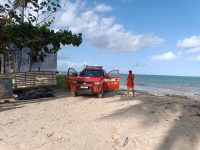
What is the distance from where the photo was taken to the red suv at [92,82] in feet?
51.9

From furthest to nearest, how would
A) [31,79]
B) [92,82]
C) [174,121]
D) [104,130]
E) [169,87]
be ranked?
1. [169,87]
2. [31,79]
3. [92,82]
4. [174,121]
5. [104,130]

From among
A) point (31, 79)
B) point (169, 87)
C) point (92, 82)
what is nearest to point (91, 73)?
point (92, 82)

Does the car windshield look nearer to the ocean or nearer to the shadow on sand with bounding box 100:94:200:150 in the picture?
the shadow on sand with bounding box 100:94:200:150

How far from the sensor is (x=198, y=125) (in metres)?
8.35

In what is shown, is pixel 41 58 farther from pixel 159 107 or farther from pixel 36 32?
pixel 159 107

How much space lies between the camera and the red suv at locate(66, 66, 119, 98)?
15.8m

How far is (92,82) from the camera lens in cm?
1584

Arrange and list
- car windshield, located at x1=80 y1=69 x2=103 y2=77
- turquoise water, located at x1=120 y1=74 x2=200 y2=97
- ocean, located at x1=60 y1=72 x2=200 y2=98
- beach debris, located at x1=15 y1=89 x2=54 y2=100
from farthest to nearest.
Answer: turquoise water, located at x1=120 y1=74 x2=200 y2=97 < ocean, located at x1=60 y1=72 x2=200 y2=98 < car windshield, located at x1=80 y1=69 x2=103 y2=77 < beach debris, located at x1=15 y1=89 x2=54 y2=100

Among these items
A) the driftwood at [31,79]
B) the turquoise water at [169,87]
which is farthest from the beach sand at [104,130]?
the turquoise water at [169,87]

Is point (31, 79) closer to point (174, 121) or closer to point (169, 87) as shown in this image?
point (174, 121)

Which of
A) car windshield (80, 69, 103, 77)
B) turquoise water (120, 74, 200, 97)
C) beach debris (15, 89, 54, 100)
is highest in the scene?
car windshield (80, 69, 103, 77)

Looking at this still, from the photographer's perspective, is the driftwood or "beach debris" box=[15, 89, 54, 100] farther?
the driftwood

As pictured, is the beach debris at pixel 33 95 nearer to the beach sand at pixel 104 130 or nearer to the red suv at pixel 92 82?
the red suv at pixel 92 82

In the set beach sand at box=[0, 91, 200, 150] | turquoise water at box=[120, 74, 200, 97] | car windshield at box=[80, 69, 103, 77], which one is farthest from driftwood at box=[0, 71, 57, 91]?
turquoise water at box=[120, 74, 200, 97]
